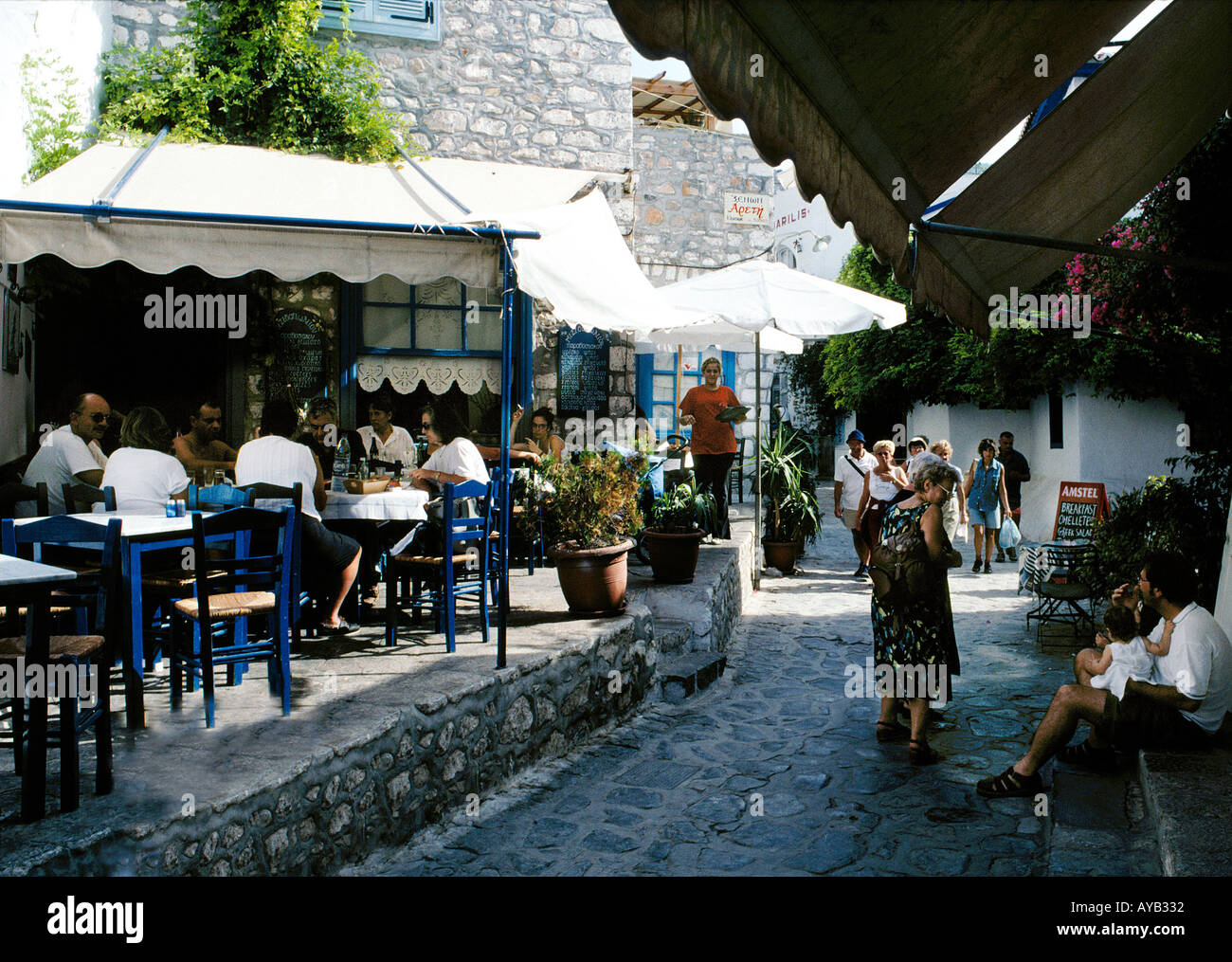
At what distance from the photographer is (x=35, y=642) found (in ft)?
10.1

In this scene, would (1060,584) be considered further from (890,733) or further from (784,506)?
(784,506)

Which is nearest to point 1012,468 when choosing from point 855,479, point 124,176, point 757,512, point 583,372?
point 855,479

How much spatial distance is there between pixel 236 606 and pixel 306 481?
4.11 feet

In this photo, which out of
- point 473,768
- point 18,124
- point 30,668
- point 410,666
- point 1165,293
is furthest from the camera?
point 18,124

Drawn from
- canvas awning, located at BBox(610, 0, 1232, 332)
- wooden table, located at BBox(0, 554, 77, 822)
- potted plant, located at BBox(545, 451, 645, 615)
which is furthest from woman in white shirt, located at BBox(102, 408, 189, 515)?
canvas awning, located at BBox(610, 0, 1232, 332)

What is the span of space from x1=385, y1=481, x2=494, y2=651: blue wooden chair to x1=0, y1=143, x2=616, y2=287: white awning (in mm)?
1314

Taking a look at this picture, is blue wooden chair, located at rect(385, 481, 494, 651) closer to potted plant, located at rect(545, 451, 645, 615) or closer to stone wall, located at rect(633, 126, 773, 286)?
potted plant, located at rect(545, 451, 645, 615)

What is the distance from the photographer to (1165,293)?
20.1 ft

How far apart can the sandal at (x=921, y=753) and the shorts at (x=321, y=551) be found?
3316mm

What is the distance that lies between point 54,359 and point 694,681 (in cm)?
632

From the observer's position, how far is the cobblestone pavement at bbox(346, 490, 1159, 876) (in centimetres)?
397

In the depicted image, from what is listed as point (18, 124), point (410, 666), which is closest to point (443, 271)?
point (410, 666)

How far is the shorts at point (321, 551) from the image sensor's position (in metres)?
5.48

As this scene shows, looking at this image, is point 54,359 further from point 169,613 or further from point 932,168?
point 932,168
